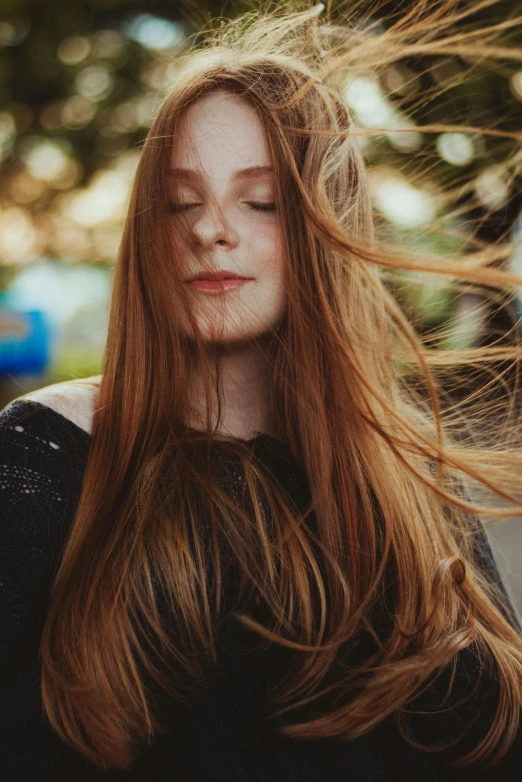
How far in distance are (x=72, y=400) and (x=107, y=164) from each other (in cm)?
650

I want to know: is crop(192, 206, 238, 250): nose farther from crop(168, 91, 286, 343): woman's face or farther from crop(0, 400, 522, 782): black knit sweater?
crop(0, 400, 522, 782): black knit sweater

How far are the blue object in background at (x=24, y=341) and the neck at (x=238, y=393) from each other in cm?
208

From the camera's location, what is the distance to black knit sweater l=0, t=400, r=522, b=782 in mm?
1283

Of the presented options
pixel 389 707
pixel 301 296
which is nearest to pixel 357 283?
pixel 301 296

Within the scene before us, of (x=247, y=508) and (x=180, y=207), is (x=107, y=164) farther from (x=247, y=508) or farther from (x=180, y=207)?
(x=247, y=508)

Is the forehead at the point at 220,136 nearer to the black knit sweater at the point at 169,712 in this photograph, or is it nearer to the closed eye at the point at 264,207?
the closed eye at the point at 264,207

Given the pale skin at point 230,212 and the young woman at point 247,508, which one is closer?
the young woman at point 247,508

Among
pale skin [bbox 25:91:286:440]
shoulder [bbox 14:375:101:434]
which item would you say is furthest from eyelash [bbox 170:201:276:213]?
shoulder [bbox 14:375:101:434]

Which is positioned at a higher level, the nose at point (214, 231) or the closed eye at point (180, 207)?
the closed eye at point (180, 207)

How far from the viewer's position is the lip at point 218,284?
56.2 inches

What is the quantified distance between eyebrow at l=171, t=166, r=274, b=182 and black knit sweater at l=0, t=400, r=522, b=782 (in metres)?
0.49

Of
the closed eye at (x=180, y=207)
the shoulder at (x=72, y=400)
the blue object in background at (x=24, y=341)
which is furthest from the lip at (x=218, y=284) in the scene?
the blue object in background at (x=24, y=341)

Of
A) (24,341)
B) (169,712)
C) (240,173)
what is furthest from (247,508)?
(24,341)

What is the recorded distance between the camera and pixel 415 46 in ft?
4.66
